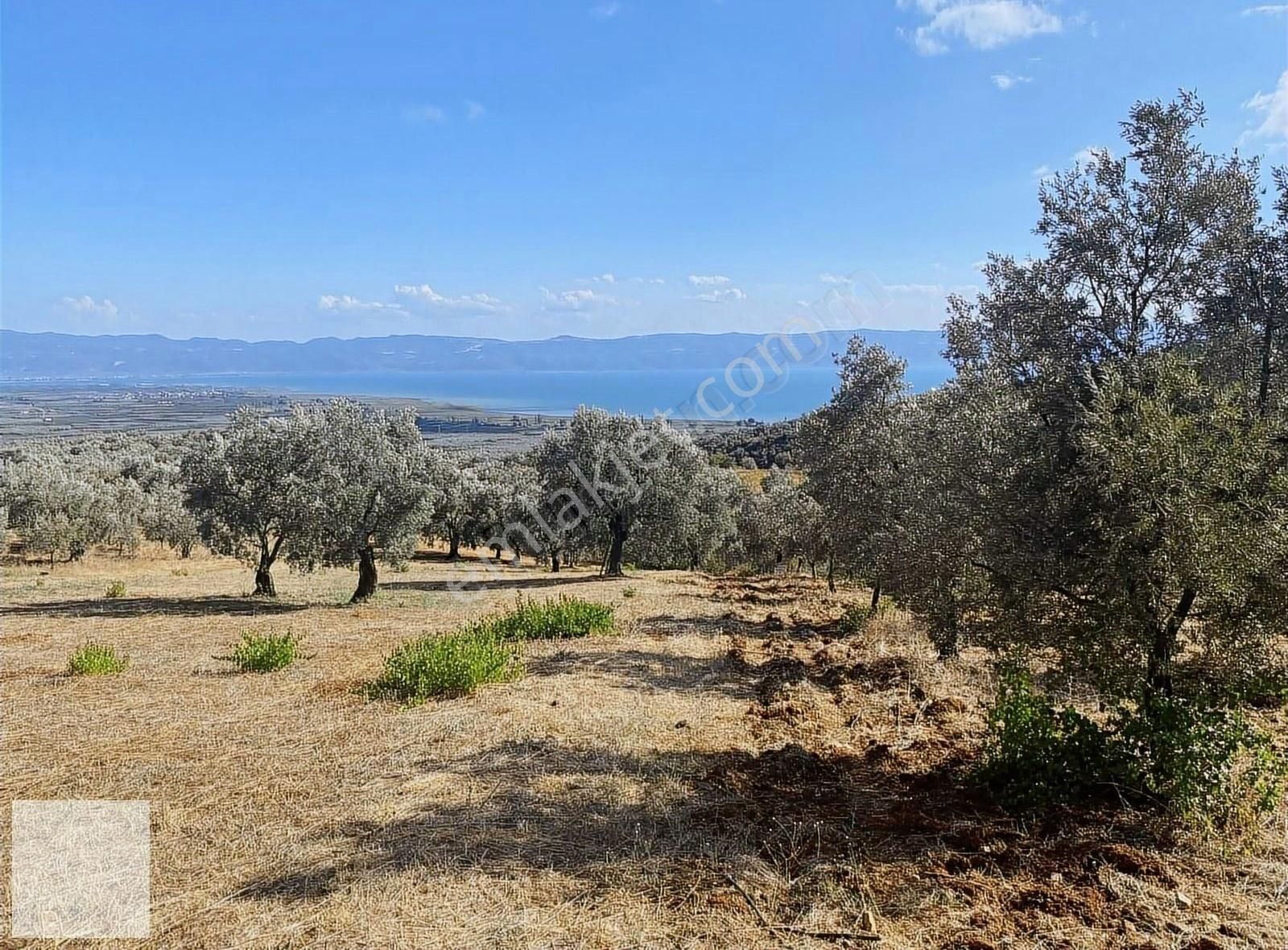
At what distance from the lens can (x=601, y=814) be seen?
6.10 meters

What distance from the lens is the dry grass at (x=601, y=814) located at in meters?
4.46

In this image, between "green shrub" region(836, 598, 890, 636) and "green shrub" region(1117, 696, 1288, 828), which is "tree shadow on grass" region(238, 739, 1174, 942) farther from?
"green shrub" region(836, 598, 890, 636)

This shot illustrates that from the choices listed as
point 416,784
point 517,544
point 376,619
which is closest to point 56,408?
point 517,544

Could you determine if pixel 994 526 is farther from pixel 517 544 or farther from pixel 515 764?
pixel 517 544

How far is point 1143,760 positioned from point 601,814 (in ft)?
14.8

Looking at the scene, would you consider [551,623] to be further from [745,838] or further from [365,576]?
[365,576]

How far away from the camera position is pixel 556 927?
446cm

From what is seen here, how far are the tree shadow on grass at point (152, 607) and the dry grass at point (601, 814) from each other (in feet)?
16.5

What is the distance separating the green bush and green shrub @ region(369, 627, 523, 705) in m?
6.48

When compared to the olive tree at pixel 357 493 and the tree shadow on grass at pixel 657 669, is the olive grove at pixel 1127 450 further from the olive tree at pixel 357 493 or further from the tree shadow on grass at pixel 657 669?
the olive tree at pixel 357 493

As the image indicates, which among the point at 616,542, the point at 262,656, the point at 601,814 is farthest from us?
the point at 616,542

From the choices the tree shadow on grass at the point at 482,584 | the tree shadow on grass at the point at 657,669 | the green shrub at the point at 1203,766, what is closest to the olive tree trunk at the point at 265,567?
the tree shadow on grass at the point at 482,584

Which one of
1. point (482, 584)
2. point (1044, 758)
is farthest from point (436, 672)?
point (482, 584)

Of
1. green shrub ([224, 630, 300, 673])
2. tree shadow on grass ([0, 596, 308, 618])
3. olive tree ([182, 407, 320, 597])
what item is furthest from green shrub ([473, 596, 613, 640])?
olive tree ([182, 407, 320, 597])
